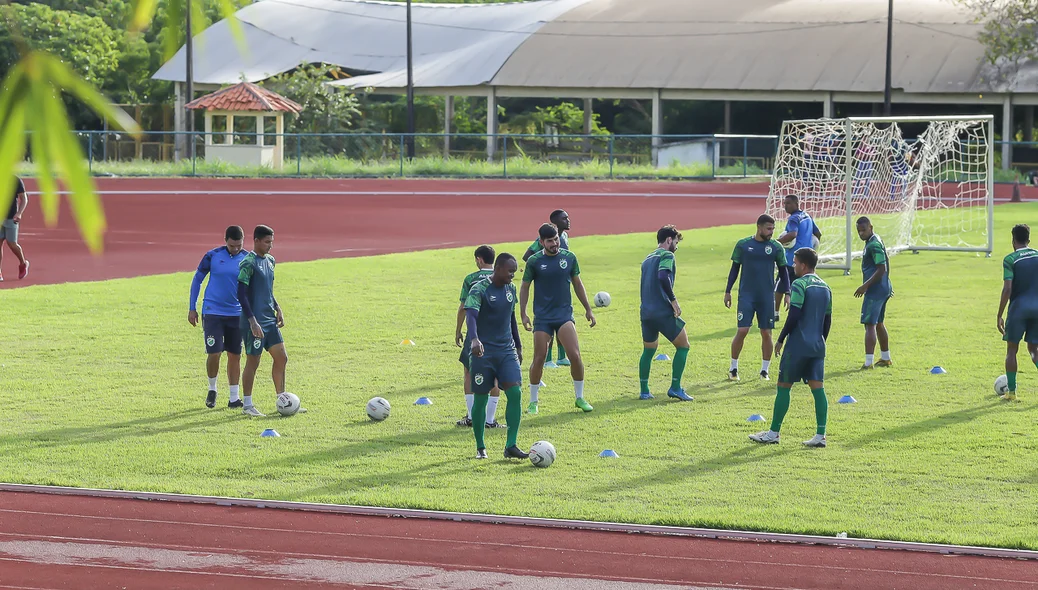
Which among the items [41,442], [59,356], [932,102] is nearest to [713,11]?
[932,102]

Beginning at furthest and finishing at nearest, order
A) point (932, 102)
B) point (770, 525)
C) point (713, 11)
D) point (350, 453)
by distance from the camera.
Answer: point (713, 11) < point (932, 102) < point (350, 453) < point (770, 525)

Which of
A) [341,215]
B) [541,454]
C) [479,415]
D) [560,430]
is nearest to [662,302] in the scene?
[560,430]

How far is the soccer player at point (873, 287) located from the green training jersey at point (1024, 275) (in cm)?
192

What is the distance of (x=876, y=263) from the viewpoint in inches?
588

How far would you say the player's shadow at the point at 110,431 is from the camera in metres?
11.8

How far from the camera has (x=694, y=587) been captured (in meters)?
7.93

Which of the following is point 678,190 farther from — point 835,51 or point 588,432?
point 588,432

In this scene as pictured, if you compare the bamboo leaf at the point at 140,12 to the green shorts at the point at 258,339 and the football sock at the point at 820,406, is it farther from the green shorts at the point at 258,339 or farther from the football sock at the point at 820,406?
the green shorts at the point at 258,339

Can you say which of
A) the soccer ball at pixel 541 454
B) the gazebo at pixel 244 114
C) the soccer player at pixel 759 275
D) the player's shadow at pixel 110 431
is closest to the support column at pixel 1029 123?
the gazebo at pixel 244 114

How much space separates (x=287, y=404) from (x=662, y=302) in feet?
12.5

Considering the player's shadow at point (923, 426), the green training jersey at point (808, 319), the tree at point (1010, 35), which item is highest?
the tree at point (1010, 35)

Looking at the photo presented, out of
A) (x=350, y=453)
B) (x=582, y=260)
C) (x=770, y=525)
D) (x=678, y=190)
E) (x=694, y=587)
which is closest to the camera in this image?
(x=694, y=587)

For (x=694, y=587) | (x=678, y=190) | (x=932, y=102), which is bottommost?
(x=694, y=587)

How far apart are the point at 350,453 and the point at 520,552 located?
330 centimetres
